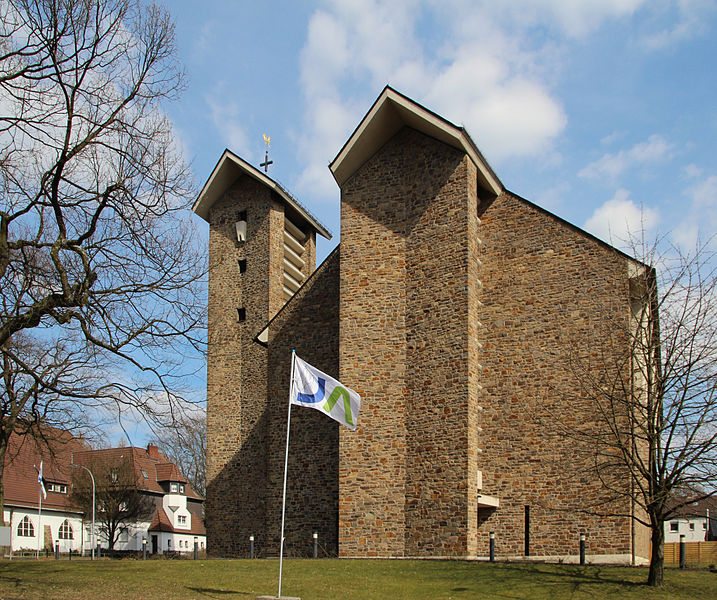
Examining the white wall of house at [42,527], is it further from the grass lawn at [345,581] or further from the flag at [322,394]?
the flag at [322,394]

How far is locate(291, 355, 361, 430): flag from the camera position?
54.7 feet

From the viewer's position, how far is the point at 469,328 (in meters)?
24.3

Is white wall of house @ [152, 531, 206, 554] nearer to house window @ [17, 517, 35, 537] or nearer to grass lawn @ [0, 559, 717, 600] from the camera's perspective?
house window @ [17, 517, 35, 537]

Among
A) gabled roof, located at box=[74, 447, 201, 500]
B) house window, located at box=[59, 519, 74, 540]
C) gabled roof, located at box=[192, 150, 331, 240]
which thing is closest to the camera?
gabled roof, located at box=[192, 150, 331, 240]

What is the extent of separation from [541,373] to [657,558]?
912cm

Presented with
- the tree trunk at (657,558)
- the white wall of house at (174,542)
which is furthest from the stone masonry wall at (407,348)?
the white wall of house at (174,542)

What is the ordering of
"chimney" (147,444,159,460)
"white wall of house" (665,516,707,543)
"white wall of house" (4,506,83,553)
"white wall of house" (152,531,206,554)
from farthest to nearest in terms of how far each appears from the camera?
"chimney" (147,444,159,460), "white wall of house" (665,516,707,543), "white wall of house" (152,531,206,554), "white wall of house" (4,506,83,553)

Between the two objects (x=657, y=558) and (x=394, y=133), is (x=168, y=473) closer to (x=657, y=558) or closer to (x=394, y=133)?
(x=394, y=133)

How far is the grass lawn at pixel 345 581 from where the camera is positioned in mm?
14797

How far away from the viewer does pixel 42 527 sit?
49.3 m

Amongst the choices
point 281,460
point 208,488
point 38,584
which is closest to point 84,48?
point 38,584

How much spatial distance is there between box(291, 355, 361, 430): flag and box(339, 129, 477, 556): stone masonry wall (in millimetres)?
7142

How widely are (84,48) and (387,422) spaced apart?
14430 mm

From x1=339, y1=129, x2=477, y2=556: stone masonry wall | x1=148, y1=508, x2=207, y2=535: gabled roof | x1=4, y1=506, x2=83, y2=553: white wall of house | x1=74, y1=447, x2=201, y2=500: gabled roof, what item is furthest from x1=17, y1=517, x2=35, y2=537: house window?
x1=339, y1=129, x2=477, y2=556: stone masonry wall
